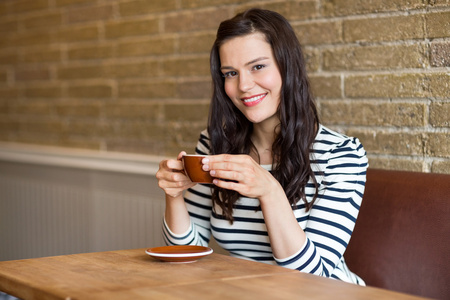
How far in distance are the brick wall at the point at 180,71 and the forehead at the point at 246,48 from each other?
429 mm

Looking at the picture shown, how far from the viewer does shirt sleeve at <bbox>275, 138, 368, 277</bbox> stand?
1593mm

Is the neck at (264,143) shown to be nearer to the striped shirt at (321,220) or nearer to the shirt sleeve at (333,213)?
the striped shirt at (321,220)

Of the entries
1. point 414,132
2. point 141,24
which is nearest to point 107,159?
point 141,24

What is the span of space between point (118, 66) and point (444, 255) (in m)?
1.89

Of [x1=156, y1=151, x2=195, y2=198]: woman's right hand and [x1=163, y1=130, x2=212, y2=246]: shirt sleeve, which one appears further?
[x1=163, y1=130, x2=212, y2=246]: shirt sleeve

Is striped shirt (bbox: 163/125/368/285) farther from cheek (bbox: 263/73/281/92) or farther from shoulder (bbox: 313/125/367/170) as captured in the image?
cheek (bbox: 263/73/281/92)

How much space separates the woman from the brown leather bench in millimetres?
86

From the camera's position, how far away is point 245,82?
1805 mm

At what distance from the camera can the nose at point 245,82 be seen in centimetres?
180

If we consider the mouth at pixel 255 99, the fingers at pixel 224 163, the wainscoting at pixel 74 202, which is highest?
the mouth at pixel 255 99

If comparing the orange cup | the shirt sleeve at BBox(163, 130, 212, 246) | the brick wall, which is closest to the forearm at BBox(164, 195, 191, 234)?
the shirt sleeve at BBox(163, 130, 212, 246)

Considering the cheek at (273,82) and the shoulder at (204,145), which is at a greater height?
the cheek at (273,82)

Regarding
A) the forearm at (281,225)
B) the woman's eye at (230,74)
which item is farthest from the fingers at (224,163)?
the woman's eye at (230,74)

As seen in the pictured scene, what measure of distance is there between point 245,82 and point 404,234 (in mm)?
614
